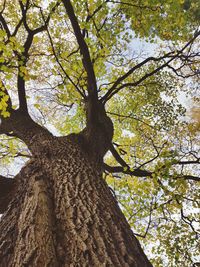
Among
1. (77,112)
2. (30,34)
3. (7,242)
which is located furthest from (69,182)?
(77,112)

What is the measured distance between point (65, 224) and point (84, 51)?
2936mm

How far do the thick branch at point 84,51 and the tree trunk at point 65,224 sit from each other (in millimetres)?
1521

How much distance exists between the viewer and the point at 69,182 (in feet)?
10.9

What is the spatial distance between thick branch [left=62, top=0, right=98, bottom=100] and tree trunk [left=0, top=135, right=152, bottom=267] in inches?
59.9

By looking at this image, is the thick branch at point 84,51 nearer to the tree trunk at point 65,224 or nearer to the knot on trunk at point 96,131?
the knot on trunk at point 96,131

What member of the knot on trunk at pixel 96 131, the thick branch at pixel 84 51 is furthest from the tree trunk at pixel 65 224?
the thick branch at pixel 84 51

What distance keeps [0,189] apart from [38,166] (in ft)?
2.20

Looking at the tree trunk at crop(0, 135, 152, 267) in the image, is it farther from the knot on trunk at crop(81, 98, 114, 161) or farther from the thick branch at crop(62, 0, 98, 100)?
the thick branch at crop(62, 0, 98, 100)

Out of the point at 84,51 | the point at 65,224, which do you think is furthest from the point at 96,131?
the point at 65,224

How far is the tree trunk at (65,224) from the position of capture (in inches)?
80.4

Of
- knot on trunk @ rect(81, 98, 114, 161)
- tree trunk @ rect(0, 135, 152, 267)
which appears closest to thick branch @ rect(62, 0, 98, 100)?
knot on trunk @ rect(81, 98, 114, 161)

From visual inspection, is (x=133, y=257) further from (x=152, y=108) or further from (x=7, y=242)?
(x=152, y=108)

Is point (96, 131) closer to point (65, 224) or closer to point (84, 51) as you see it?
point (84, 51)

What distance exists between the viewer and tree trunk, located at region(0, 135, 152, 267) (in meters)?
2.04
